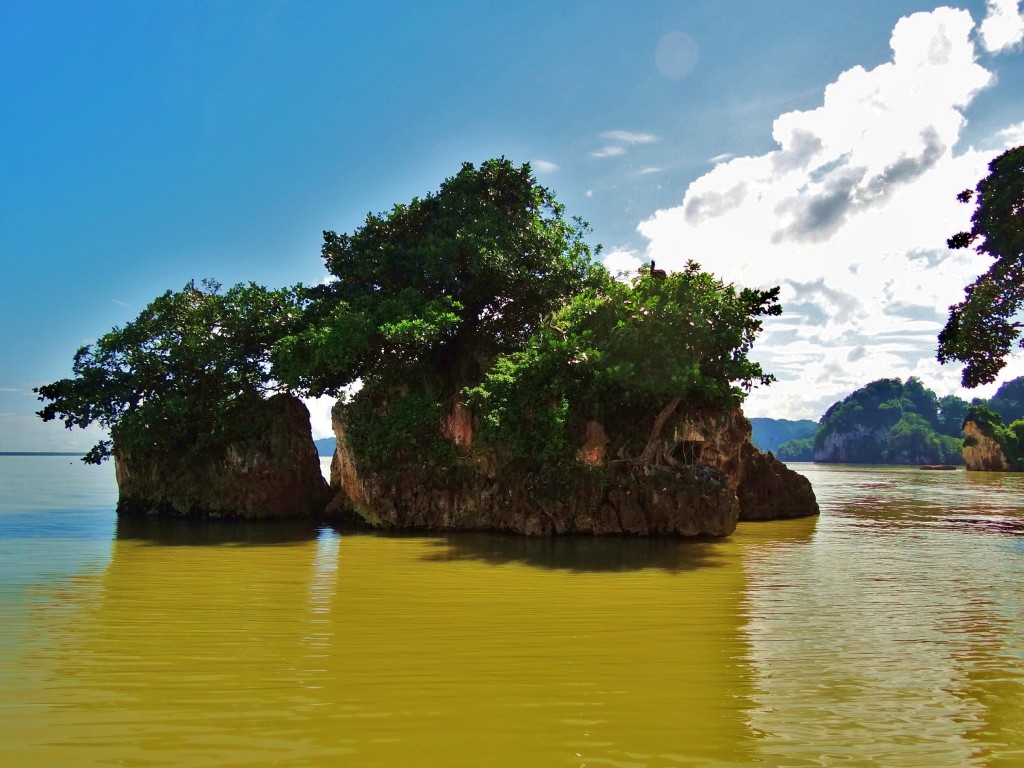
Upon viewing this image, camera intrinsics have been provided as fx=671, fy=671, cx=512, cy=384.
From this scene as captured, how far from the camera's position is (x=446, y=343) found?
21.0 meters

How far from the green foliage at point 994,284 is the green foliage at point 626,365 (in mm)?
6177

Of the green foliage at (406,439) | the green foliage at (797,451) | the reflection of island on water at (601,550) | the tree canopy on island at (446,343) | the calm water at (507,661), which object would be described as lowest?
the green foliage at (797,451)

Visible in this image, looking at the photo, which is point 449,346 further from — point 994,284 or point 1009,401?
point 1009,401

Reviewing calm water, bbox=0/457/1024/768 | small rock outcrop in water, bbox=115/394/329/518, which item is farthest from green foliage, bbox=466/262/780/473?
small rock outcrop in water, bbox=115/394/329/518

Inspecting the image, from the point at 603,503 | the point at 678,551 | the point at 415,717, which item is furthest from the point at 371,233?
the point at 415,717

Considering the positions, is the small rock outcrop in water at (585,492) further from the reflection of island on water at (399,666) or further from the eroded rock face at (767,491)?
the reflection of island on water at (399,666)

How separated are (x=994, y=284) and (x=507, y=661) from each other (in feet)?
61.8

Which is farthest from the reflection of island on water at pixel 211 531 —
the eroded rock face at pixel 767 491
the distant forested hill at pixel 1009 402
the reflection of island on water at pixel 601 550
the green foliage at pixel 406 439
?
the distant forested hill at pixel 1009 402

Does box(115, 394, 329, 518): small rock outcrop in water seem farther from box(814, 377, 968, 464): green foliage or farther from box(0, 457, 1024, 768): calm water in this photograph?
box(814, 377, 968, 464): green foliage

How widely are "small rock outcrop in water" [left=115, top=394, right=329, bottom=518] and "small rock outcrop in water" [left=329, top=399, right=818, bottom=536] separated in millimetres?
2715

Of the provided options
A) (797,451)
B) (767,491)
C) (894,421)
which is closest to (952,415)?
(894,421)

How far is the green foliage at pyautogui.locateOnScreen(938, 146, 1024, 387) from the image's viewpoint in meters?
17.8

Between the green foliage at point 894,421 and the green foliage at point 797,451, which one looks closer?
the green foliage at point 894,421

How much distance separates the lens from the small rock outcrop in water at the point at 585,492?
1638 centimetres
